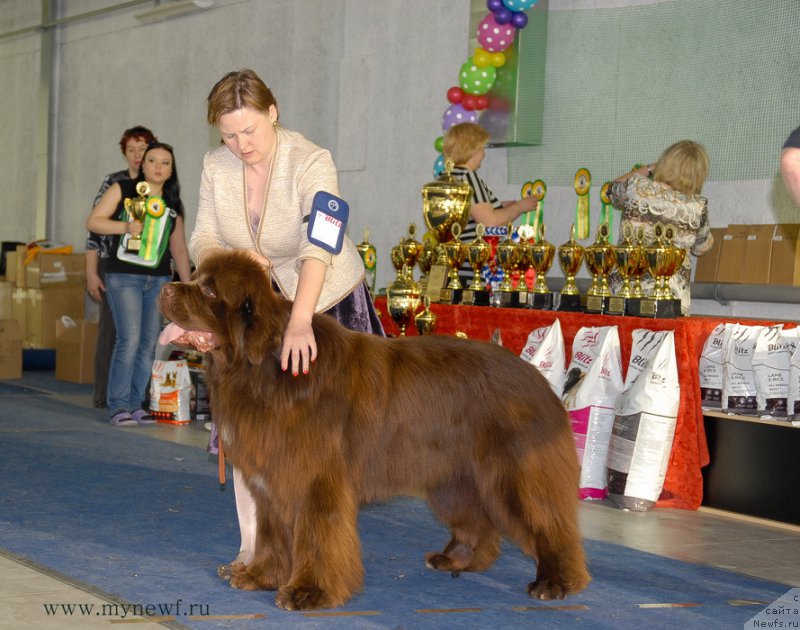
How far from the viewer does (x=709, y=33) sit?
680 centimetres

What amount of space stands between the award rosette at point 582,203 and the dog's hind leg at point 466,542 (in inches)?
120

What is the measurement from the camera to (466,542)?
3443mm

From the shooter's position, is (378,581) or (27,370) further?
(27,370)

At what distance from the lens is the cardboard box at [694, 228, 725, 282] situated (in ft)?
21.2

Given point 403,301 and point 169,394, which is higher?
point 403,301

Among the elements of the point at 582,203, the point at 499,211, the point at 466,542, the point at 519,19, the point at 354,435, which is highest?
the point at 519,19

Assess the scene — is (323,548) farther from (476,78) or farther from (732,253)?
(476,78)

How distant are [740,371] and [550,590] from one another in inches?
75.6

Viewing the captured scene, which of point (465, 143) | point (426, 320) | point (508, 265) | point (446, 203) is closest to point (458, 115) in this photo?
point (465, 143)

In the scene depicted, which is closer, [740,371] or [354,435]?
[354,435]

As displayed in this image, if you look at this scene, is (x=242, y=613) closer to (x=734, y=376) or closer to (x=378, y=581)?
(x=378, y=581)

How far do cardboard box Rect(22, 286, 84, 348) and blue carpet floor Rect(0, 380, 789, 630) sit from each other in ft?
19.2

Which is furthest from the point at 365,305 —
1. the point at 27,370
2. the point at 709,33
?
the point at 27,370

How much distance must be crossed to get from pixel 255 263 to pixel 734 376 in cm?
263
